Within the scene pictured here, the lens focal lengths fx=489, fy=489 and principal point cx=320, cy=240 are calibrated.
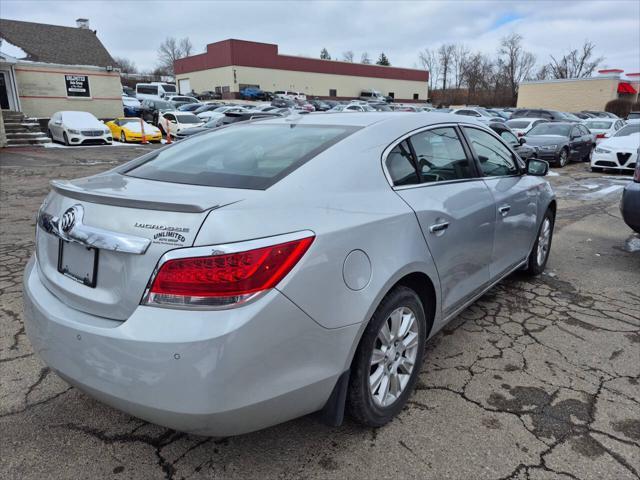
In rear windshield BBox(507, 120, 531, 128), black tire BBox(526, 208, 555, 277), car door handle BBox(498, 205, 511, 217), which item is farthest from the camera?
rear windshield BBox(507, 120, 531, 128)

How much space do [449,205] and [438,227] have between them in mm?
256

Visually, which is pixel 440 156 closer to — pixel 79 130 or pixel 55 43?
pixel 79 130

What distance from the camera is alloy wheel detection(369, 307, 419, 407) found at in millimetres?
2475

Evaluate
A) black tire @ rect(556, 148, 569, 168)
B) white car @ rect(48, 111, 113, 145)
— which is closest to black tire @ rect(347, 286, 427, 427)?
black tire @ rect(556, 148, 569, 168)

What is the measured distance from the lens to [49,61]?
23797mm

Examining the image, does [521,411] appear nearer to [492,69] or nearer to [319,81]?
[319,81]

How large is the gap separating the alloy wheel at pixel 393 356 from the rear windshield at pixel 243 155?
0.94 m

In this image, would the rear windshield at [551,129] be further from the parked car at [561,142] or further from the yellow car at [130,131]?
the yellow car at [130,131]

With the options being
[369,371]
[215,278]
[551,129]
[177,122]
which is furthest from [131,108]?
[215,278]

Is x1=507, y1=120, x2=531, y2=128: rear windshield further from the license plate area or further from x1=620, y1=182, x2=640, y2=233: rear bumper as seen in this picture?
the license plate area

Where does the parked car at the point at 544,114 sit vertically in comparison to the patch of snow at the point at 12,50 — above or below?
below

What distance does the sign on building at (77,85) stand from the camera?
24.4m

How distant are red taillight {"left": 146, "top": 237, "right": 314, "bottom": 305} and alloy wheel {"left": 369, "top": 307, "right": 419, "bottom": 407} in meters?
0.81

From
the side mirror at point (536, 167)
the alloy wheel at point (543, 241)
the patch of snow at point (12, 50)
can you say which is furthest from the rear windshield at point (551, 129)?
the patch of snow at point (12, 50)
